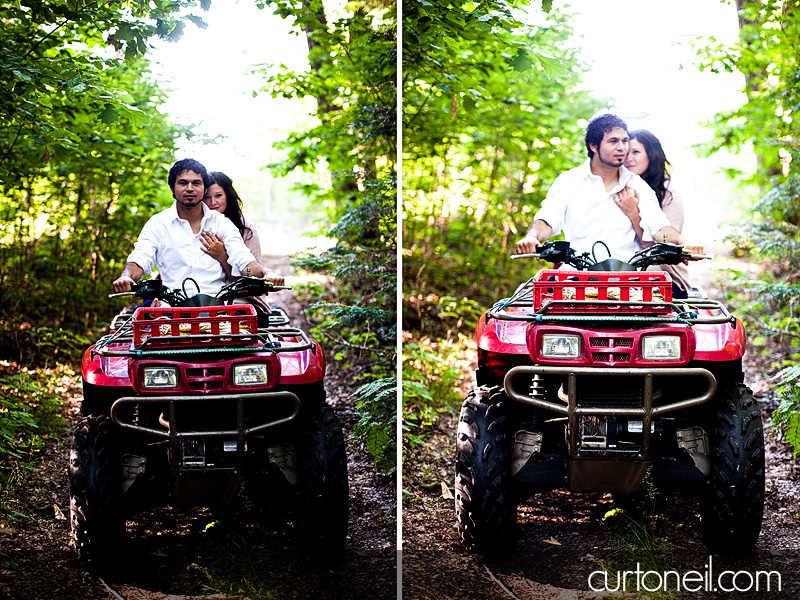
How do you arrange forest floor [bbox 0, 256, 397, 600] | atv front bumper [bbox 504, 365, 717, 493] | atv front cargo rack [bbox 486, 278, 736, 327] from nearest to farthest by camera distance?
atv front bumper [bbox 504, 365, 717, 493]
atv front cargo rack [bbox 486, 278, 736, 327]
forest floor [bbox 0, 256, 397, 600]

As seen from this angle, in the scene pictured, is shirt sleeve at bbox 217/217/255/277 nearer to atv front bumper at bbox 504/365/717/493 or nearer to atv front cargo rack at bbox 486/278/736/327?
atv front cargo rack at bbox 486/278/736/327

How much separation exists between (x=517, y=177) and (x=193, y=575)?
8.47 feet

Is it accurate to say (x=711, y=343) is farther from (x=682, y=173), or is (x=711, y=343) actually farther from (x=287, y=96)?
(x=287, y=96)

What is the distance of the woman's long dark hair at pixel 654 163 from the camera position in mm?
3334

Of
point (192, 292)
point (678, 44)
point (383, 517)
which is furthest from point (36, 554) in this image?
point (678, 44)

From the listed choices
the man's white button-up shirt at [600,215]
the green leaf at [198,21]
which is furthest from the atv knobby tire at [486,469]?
the green leaf at [198,21]

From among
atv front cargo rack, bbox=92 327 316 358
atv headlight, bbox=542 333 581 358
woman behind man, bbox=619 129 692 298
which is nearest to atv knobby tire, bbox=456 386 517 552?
atv headlight, bbox=542 333 581 358

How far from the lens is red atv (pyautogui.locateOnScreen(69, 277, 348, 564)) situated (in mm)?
2688

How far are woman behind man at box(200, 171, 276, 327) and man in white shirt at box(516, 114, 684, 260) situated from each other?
1187mm

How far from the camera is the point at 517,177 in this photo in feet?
13.5

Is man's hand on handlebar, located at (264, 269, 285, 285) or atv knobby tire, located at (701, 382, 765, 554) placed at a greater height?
man's hand on handlebar, located at (264, 269, 285, 285)

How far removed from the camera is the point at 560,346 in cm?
273

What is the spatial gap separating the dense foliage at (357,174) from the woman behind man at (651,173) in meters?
1.08

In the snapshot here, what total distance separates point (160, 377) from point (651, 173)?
7.47ft
